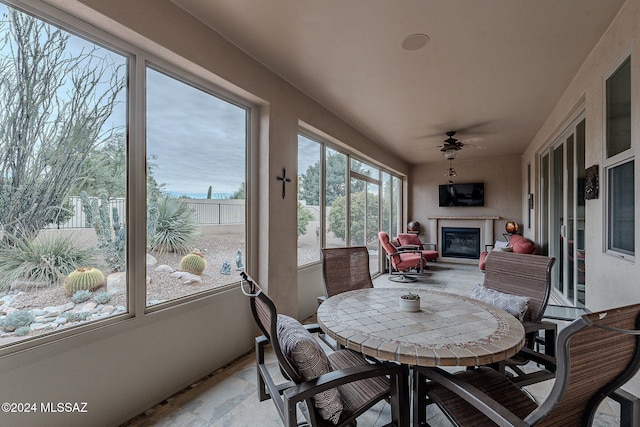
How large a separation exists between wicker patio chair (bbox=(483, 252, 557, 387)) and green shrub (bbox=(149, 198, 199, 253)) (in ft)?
7.77

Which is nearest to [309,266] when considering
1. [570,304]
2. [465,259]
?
[570,304]

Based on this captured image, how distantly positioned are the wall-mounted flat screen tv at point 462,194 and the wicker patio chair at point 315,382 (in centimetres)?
713

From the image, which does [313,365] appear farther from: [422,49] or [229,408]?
[422,49]

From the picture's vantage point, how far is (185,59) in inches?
80.1

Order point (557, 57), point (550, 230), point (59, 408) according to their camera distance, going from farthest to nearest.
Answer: point (550, 230), point (557, 57), point (59, 408)

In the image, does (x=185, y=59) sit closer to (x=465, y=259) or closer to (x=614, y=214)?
(x=614, y=214)

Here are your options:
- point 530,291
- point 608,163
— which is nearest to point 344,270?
point 530,291

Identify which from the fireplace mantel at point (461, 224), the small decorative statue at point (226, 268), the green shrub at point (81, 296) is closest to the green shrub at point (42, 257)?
the green shrub at point (81, 296)

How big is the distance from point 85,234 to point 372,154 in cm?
464

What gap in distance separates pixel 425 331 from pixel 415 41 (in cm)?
218

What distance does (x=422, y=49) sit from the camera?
2.43 meters

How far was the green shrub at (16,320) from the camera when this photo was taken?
1390mm

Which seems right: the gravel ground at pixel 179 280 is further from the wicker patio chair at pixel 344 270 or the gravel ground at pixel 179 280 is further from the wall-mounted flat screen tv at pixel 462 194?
the wall-mounted flat screen tv at pixel 462 194

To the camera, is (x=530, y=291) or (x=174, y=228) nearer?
(x=530, y=291)
